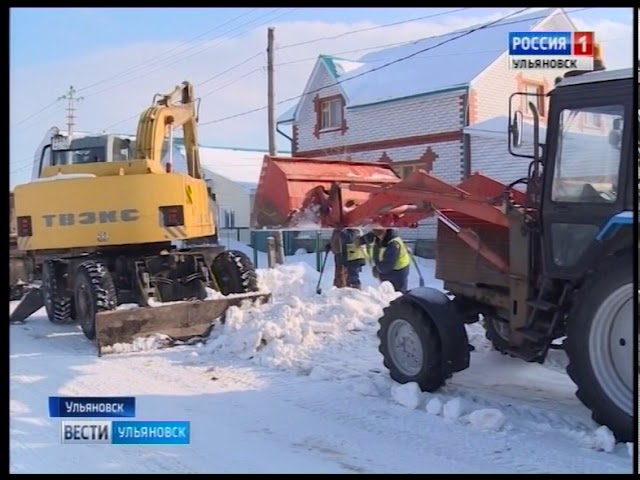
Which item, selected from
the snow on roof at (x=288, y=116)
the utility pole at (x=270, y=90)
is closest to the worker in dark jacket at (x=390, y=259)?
the snow on roof at (x=288, y=116)

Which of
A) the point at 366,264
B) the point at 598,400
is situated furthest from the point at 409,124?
the point at 598,400

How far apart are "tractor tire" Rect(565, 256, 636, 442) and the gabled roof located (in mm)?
1398

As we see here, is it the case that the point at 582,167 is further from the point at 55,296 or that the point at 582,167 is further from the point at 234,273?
the point at 55,296

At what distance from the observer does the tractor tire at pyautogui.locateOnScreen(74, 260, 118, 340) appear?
21.5 feet

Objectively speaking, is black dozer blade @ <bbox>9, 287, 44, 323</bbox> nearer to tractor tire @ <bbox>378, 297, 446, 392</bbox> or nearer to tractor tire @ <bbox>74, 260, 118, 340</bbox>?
tractor tire @ <bbox>74, 260, 118, 340</bbox>

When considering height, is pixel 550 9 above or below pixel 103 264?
above

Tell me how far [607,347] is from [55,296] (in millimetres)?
5019

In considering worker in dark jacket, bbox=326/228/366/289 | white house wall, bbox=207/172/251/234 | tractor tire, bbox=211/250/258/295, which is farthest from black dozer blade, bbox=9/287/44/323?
worker in dark jacket, bbox=326/228/366/289

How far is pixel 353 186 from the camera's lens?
574cm

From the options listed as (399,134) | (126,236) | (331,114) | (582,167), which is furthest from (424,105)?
(582,167)

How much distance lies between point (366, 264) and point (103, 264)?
301 cm

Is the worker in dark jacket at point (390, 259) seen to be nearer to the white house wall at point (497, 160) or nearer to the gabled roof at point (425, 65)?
the white house wall at point (497, 160)

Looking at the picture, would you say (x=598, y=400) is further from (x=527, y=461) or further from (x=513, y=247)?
(x=513, y=247)

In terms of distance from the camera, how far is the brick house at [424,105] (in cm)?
484
